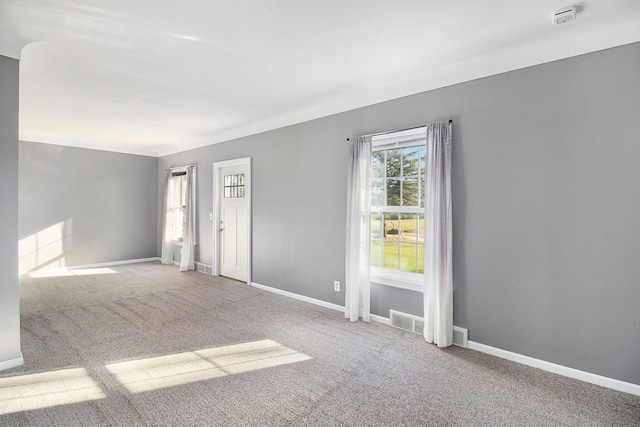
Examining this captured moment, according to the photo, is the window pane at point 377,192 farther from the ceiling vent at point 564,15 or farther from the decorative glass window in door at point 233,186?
the decorative glass window in door at point 233,186

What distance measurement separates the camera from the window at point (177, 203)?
6.94 metres

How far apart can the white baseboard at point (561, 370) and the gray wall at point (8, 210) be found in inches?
155

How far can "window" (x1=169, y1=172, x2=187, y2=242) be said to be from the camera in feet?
22.8

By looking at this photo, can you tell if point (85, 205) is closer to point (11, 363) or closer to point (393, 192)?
point (11, 363)

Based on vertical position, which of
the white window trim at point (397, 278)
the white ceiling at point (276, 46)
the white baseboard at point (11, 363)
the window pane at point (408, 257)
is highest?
the white ceiling at point (276, 46)

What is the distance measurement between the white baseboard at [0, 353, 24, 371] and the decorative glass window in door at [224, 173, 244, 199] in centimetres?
342

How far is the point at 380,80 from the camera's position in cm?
333

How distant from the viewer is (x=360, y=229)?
3.60 meters

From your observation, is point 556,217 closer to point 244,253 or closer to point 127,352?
point 127,352

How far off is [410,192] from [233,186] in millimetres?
3363

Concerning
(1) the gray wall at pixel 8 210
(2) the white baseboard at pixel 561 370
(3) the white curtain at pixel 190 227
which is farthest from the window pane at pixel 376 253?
(3) the white curtain at pixel 190 227

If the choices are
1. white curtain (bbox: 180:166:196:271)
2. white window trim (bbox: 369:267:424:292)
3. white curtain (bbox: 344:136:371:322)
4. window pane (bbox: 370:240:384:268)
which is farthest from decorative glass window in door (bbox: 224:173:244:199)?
white window trim (bbox: 369:267:424:292)

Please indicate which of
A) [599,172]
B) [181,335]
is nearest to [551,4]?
[599,172]

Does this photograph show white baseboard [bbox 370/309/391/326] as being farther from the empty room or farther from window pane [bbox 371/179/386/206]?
window pane [bbox 371/179/386/206]
